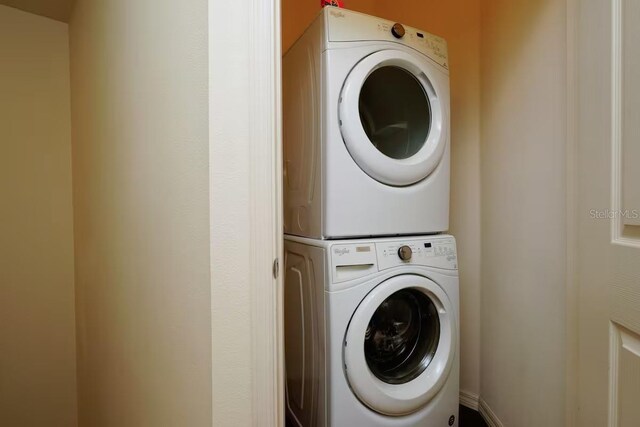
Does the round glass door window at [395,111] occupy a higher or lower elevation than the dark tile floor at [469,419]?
higher

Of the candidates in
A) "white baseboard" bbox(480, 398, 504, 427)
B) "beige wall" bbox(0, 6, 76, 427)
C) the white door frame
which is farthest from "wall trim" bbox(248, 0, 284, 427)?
"beige wall" bbox(0, 6, 76, 427)

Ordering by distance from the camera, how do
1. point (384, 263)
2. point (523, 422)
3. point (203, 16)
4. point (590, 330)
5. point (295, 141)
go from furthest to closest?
point (295, 141)
point (523, 422)
point (384, 263)
point (590, 330)
point (203, 16)

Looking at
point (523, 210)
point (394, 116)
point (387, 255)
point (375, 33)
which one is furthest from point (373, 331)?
point (375, 33)

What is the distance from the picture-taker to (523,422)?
1269 mm

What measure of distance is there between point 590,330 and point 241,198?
0.90 m

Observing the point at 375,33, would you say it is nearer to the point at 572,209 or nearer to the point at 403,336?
the point at 572,209

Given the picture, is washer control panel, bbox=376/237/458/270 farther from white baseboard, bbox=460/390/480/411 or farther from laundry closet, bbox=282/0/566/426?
white baseboard, bbox=460/390/480/411

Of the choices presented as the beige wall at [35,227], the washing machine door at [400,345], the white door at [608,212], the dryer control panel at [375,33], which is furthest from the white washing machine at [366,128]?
the beige wall at [35,227]

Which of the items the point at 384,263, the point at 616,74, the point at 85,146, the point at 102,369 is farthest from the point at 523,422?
the point at 85,146

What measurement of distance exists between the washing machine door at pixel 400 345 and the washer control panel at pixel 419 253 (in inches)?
2.5

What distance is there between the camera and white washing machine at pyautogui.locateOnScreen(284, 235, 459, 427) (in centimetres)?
108

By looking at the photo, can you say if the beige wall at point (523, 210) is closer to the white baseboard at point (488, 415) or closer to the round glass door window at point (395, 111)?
the white baseboard at point (488, 415)

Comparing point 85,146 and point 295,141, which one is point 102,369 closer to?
point 85,146

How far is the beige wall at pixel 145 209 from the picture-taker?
0.67 meters
